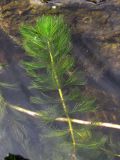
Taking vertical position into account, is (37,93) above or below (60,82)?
below

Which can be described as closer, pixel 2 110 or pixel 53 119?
pixel 53 119

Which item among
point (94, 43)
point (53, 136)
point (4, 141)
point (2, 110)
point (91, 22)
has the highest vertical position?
point (91, 22)

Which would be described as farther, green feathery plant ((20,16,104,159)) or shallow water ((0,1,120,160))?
shallow water ((0,1,120,160))

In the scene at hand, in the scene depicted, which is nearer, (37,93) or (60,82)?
(60,82)

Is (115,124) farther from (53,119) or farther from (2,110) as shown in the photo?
(2,110)

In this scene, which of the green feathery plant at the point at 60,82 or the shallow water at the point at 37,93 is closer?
the green feathery plant at the point at 60,82

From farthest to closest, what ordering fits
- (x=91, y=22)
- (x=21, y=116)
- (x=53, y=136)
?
(x=21, y=116) < (x=53, y=136) < (x=91, y=22)

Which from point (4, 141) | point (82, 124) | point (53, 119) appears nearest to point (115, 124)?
point (82, 124)

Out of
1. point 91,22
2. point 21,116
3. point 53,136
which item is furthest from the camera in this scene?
point 21,116
